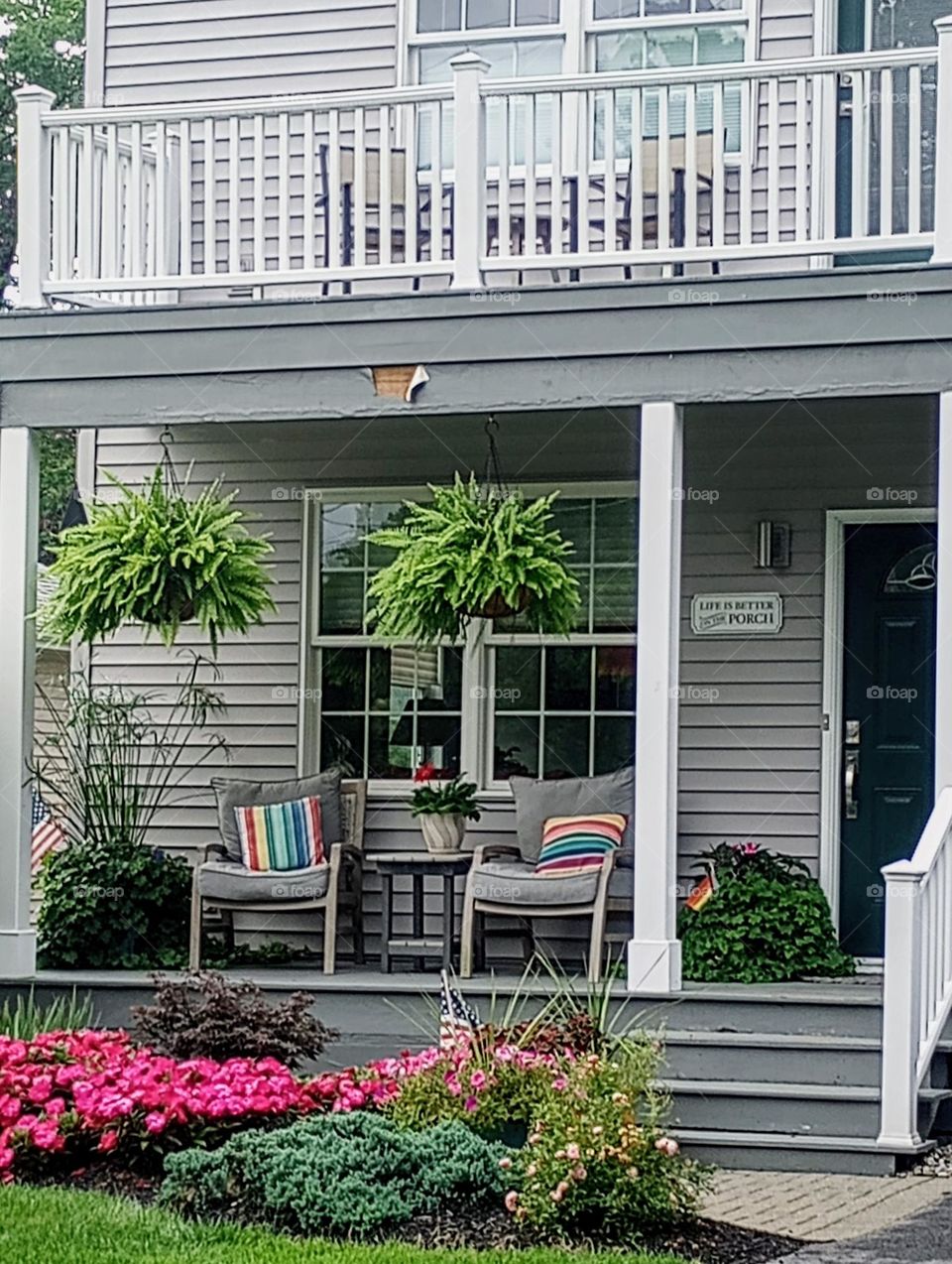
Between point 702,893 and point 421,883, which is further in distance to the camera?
point 421,883

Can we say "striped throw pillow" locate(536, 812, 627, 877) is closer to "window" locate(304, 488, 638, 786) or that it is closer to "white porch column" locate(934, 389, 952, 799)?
"window" locate(304, 488, 638, 786)

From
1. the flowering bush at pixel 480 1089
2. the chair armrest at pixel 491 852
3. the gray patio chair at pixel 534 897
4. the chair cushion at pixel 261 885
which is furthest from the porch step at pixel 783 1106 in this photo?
the chair cushion at pixel 261 885

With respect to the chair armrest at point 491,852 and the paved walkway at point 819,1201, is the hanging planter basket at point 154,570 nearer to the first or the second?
the chair armrest at point 491,852

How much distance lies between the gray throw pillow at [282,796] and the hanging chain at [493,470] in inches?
68.8

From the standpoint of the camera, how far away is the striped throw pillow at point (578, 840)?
9.86 metres

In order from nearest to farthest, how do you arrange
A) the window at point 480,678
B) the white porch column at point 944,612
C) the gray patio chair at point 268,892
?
the white porch column at point 944,612, the gray patio chair at point 268,892, the window at point 480,678

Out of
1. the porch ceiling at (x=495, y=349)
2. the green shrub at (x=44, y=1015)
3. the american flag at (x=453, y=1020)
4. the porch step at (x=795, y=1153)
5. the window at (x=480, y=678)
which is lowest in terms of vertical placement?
the porch step at (x=795, y=1153)

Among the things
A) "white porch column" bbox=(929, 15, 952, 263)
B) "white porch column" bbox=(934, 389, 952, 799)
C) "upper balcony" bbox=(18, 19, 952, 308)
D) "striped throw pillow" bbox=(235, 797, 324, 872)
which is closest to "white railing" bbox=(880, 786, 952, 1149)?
"white porch column" bbox=(934, 389, 952, 799)

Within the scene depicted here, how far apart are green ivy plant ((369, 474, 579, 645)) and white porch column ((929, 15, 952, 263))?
1.98m

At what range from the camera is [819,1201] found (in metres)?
7.07

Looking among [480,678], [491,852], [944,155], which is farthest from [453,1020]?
[944,155]

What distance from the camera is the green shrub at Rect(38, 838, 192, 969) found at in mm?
9852

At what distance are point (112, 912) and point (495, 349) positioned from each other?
3.27m

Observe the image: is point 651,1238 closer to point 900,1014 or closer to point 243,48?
point 900,1014
